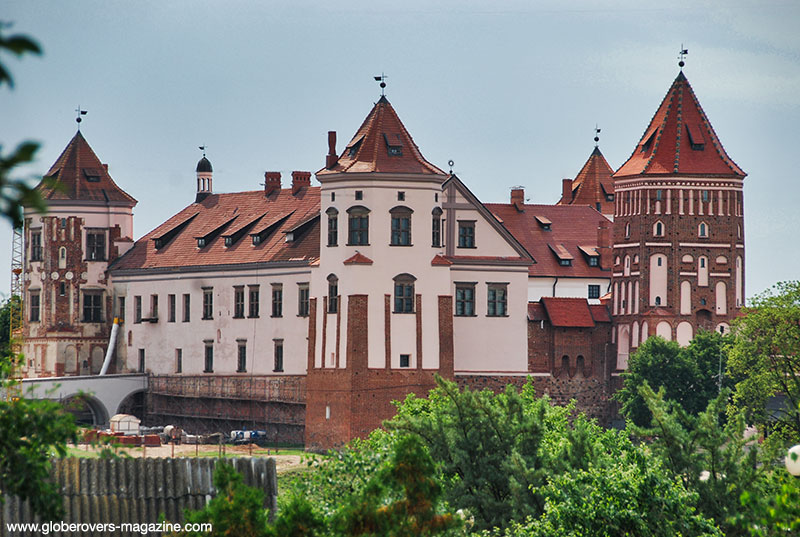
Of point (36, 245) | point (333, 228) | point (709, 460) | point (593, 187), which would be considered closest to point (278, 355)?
point (333, 228)

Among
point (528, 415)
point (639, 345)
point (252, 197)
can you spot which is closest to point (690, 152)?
point (639, 345)

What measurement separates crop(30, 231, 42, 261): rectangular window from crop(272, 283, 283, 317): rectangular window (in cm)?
1804

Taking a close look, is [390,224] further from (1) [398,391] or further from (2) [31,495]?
(2) [31,495]

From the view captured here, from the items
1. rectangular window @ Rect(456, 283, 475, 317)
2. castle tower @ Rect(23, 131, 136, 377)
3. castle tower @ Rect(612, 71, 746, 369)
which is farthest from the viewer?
castle tower @ Rect(612, 71, 746, 369)

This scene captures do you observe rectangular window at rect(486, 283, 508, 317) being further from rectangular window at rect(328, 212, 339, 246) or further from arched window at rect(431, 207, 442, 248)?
rectangular window at rect(328, 212, 339, 246)

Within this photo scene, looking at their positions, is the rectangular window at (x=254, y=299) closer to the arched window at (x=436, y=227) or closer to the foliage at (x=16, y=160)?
the arched window at (x=436, y=227)

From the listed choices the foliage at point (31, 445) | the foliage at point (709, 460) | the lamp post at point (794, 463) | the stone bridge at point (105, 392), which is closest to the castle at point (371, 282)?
the stone bridge at point (105, 392)

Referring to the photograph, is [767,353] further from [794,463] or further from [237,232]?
[794,463]

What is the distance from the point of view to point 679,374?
329 feet

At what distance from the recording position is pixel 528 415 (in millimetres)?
46938

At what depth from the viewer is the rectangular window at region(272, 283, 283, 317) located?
302 feet

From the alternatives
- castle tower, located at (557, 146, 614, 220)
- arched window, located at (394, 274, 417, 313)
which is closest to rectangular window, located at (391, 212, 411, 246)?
arched window, located at (394, 274, 417, 313)

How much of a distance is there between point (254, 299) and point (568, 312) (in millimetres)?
19353

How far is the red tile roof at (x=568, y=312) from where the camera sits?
10075 centimetres
